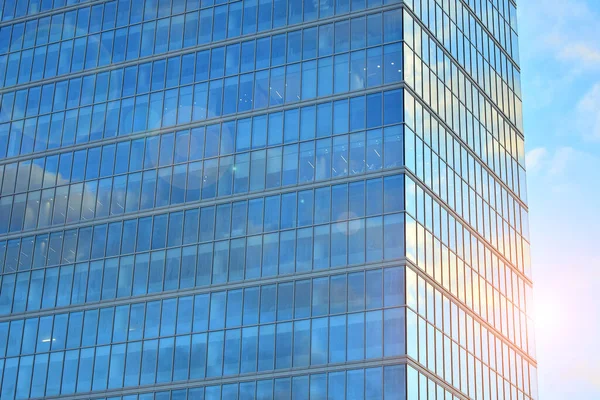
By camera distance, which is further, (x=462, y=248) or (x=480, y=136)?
(x=480, y=136)

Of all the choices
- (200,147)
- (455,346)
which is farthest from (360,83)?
(455,346)

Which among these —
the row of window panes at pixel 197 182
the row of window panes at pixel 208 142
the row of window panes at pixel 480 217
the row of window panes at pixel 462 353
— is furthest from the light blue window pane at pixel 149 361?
the row of window panes at pixel 480 217

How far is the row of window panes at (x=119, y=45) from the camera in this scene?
3312 inches

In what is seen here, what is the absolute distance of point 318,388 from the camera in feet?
230

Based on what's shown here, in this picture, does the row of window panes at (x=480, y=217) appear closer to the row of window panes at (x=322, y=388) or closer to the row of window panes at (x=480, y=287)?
the row of window panes at (x=480, y=287)

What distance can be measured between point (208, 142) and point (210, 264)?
334 inches

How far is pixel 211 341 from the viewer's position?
74.1 m

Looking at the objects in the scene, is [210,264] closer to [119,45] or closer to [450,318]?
[450,318]

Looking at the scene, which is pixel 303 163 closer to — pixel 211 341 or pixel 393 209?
pixel 393 209

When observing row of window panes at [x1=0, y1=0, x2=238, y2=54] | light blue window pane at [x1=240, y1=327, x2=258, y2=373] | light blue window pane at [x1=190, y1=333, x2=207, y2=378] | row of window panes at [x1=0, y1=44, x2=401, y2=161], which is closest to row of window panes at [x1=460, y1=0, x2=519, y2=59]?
row of window panes at [x1=0, y1=44, x2=401, y2=161]

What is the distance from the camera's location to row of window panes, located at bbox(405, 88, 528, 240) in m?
76.1

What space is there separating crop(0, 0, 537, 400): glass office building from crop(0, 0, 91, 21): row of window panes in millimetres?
599

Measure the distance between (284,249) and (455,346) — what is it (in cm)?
1157

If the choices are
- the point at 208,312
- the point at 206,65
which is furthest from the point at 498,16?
the point at 208,312
